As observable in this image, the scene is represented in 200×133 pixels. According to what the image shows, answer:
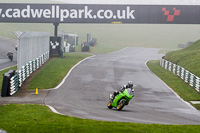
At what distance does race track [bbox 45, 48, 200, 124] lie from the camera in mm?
13539

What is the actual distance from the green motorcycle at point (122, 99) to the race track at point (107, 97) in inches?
11.7

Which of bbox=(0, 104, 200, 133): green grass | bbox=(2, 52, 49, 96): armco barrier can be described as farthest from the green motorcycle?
bbox=(2, 52, 49, 96): armco barrier

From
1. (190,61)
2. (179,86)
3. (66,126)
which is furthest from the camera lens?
(190,61)

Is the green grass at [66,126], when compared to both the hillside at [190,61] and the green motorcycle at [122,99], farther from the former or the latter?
the hillside at [190,61]

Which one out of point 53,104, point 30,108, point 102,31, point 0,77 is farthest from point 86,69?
point 102,31

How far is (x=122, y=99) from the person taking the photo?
14703 mm

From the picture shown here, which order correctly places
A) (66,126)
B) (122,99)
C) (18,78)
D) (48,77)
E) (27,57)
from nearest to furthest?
(66,126), (122,99), (18,78), (27,57), (48,77)

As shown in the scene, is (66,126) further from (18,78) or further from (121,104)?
(18,78)

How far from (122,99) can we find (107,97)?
4.53 m

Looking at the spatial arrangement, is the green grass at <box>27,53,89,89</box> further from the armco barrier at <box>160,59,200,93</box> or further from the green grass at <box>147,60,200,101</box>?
the armco barrier at <box>160,59,200,93</box>

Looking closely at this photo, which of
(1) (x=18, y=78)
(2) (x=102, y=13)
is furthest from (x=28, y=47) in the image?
(2) (x=102, y=13)

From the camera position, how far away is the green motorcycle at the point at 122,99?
14.4 m

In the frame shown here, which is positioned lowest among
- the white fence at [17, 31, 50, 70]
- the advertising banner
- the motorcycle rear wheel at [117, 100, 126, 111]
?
the motorcycle rear wheel at [117, 100, 126, 111]

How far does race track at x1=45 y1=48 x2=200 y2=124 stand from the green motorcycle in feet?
0.98
